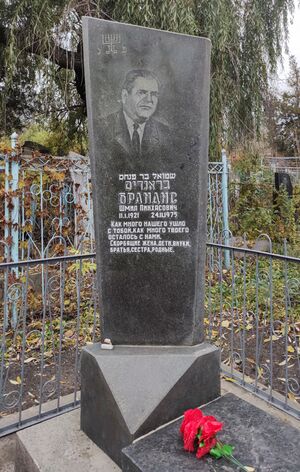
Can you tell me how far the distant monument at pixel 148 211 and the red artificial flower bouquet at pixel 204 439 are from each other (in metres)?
0.29

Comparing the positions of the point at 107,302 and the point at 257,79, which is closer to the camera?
the point at 107,302

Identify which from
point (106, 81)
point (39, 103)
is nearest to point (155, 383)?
point (106, 81)

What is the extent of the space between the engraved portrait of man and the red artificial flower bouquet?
1318 millimetres

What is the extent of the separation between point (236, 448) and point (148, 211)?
123 cm

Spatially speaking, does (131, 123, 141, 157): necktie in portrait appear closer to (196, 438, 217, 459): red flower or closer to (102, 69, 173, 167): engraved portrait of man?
(102, 69, 173, 167): engraved portrait of man

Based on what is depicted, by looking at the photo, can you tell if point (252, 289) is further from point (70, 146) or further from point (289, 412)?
point (70, 146)

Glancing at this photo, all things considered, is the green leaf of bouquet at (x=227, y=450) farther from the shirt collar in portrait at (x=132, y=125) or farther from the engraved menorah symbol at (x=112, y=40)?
the engraved menorah symbol at (x=112, y=40)

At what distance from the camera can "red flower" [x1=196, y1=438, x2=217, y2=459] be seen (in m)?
1.60

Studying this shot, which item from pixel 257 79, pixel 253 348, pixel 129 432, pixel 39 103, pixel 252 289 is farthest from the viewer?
pixel 39 103

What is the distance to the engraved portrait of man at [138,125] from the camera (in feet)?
6.72

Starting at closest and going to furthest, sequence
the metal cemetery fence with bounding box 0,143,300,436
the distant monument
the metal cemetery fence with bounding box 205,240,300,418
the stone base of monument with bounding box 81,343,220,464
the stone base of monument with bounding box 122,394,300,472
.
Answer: the stone base of monument with bounding box 122,394,300,472, the stone base of monument with bounding box 81,343,220,464, the distant monument, the metal cemetery fence with bounding box 205,240,300,418, the metal cemetery fence with bounding box 0,143,300,436

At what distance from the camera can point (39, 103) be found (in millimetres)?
8602

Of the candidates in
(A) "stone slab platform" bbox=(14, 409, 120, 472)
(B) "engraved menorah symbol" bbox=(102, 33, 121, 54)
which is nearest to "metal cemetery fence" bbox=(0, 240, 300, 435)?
(A) "stone slab platform" bbox=(14, 409, 120, 472)

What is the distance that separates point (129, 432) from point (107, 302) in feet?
2.26
